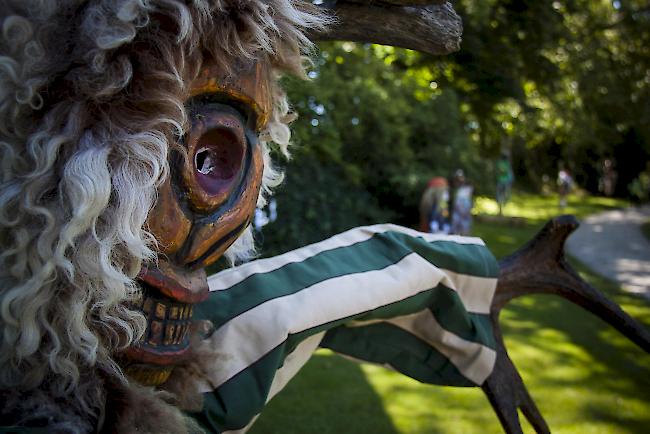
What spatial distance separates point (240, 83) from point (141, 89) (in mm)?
190

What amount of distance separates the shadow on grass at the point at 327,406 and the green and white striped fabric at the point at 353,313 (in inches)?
62.2

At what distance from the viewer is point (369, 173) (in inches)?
239

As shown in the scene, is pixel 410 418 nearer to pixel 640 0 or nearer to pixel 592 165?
pixel 640 0

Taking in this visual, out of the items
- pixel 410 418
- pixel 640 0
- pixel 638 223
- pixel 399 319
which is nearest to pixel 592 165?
pixel 638 223

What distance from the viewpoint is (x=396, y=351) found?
175 cm

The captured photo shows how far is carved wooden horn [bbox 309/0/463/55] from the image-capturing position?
4.13ft

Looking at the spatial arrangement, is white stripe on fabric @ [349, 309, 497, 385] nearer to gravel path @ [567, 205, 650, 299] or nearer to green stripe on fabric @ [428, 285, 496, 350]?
green stripe on fabric @ [428, 285, 496, 350]

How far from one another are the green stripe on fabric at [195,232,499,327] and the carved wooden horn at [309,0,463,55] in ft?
1.85

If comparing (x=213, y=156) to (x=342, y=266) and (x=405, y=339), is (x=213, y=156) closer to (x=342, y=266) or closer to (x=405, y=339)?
(x=342, y=266)

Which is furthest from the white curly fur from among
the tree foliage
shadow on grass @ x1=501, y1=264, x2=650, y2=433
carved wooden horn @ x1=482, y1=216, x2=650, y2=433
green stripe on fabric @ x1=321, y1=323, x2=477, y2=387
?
shadow on grass @ x1=501, y1=264, x2=650, y2=433

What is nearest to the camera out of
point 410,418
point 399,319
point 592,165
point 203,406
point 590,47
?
point 203,406

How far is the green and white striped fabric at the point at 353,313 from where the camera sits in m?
1.33

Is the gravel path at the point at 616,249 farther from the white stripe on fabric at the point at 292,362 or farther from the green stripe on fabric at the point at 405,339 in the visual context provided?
the white stripe on fabric at the point at 292,362

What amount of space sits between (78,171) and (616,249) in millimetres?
10302
